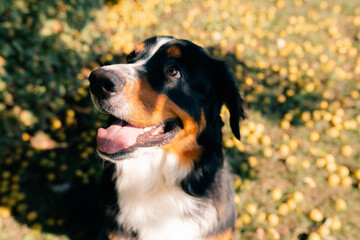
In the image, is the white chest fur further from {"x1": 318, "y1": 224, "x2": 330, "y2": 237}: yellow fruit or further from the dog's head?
{"x1": 318, "y1": 224, "x2": 330, "y2": 237}: yellow fruit

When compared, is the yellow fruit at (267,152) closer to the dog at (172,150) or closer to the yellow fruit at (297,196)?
the yellow fruit at (297,196)

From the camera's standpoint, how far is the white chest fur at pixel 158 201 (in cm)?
198

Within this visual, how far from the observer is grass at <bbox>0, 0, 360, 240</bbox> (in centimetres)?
278

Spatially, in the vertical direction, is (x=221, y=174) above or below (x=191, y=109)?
below

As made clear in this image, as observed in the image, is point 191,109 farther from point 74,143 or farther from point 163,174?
point 74,143

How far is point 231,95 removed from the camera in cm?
208

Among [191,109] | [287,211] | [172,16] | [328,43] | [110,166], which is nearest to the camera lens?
[191,109]

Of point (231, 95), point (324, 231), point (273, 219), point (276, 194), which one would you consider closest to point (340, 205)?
point (324, 231)

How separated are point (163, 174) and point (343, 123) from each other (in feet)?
9.29

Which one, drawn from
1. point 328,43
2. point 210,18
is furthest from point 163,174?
point 328,43

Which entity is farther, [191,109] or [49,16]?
[49,16]

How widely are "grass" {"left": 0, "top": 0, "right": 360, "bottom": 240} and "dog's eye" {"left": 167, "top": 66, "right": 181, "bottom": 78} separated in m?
1.65

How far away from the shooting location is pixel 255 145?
3.42 metres

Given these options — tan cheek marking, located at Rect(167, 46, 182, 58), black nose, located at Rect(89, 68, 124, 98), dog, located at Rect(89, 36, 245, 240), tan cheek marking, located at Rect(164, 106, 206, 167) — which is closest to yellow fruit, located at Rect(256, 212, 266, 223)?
dog, located at Rect(89, 36, 245, 240)
